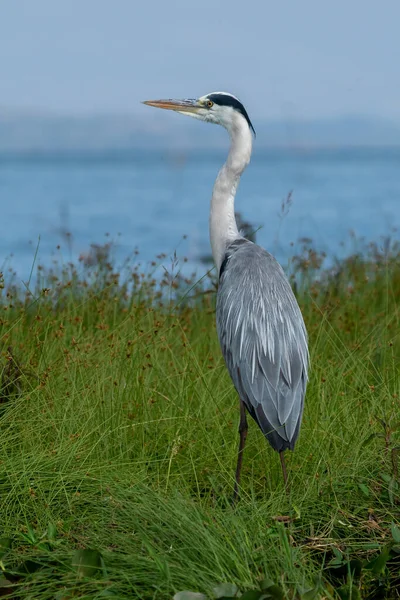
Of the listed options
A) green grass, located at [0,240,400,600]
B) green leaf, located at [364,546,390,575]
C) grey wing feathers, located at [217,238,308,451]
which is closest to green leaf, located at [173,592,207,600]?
green grass, located at [0,240,400,600]

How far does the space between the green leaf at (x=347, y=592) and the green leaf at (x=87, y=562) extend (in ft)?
3.11

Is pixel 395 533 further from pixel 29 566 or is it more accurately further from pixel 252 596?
pixel 29 566

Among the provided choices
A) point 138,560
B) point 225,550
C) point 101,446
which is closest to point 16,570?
point 138,560

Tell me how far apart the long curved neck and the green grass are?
28.5 inches

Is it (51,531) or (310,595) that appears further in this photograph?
(51,531)

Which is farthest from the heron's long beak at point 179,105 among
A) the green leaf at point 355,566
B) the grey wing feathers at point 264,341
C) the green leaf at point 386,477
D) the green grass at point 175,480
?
the green leaf at point 355,566

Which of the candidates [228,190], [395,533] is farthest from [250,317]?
[395,533]

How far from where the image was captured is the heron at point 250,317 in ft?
14.7

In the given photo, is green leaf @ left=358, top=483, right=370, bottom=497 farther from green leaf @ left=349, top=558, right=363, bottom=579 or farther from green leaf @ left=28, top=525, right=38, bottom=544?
green leaf @ left=28, top=525, right=38, bottom=544

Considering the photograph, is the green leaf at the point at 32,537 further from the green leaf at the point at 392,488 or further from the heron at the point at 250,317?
the green leaf at the point at 392,488

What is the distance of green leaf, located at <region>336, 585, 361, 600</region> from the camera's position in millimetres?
3453

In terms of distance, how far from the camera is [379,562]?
3.48 metres

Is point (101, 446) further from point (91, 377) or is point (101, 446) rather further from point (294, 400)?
point (294, 400)

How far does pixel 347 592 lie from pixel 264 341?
5.12ft
